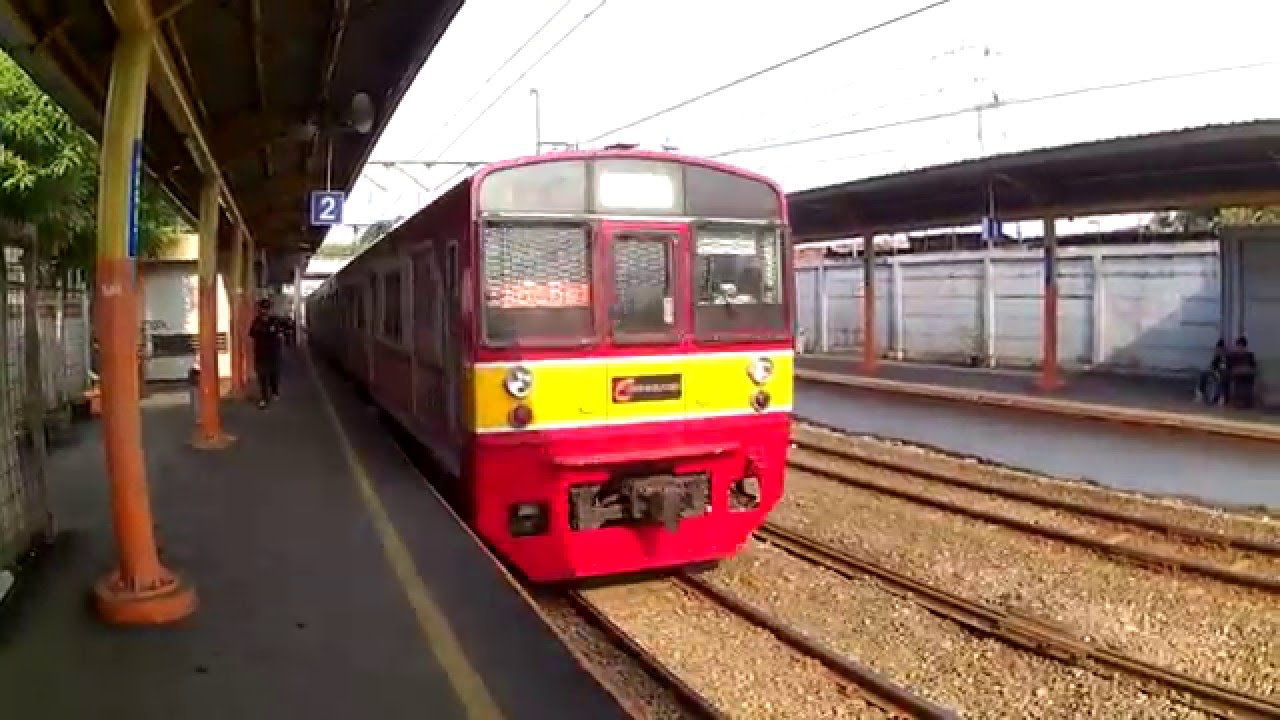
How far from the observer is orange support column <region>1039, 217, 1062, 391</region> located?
60.1 feet

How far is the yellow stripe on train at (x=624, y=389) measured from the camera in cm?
689

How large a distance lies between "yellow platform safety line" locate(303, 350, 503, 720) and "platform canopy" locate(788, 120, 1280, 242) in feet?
30.5

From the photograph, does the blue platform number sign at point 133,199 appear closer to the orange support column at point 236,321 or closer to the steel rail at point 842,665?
the steel rail at point 842,665

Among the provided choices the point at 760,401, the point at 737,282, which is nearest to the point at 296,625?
the point at 760,401

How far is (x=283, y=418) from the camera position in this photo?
606 inches

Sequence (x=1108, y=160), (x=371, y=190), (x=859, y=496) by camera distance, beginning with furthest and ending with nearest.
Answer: (x=371, y=190), (x=1108, y=160), (x=859, y=496)

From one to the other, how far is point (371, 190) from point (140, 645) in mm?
31830

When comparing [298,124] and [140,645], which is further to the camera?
[298,124]

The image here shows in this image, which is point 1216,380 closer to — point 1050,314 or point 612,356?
point 1050,314

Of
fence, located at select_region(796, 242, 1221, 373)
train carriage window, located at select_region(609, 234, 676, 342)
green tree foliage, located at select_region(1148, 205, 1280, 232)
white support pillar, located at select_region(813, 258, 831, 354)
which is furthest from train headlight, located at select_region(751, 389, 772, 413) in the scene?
white support pillar, located at select_region(813, 258, 831, 354)

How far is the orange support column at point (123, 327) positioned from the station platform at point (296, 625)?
0.90 ft

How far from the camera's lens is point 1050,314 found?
61.1ft

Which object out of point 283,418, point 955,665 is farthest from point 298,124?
point 955,665

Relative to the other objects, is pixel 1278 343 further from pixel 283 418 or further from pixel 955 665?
pixel 283 418
